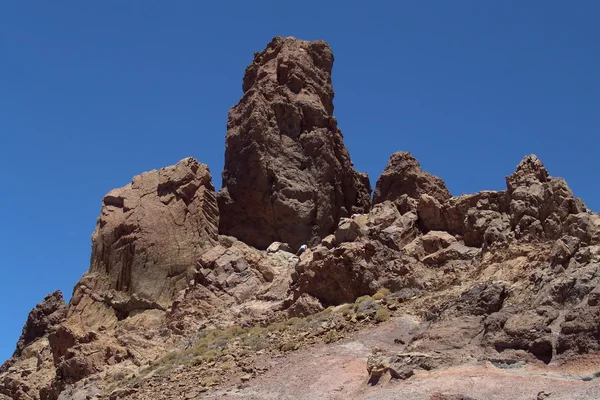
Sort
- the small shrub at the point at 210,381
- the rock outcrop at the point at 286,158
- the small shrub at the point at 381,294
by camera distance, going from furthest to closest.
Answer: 1. the rock outcrop at the point at 286,158
2. the small shrub at the point at 381,294
3. the small shrub at the point at 210,381

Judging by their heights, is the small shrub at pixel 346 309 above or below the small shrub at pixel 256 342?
above

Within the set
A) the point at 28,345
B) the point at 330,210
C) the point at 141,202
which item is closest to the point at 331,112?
the point at 330,210

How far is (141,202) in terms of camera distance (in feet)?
145

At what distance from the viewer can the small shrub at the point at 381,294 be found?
31481mm

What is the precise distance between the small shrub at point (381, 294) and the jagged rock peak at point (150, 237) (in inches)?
448

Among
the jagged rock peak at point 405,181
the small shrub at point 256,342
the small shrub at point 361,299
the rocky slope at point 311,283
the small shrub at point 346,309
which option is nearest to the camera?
the rocky slope at point 311,283

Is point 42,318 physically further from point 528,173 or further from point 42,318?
point 528,173

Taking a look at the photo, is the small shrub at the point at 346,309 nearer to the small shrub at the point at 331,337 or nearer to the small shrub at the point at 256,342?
the small shrub at the point at 331,337

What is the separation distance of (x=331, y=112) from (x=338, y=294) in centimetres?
2070

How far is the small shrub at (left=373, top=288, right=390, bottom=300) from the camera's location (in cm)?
3148

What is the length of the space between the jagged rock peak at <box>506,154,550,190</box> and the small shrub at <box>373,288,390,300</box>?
5.46 metres

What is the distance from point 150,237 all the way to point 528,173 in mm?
17942

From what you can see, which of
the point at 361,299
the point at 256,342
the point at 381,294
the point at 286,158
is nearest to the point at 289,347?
the point at 256,342

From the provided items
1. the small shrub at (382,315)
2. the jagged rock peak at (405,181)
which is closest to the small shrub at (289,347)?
the small shrub at (382,315)
